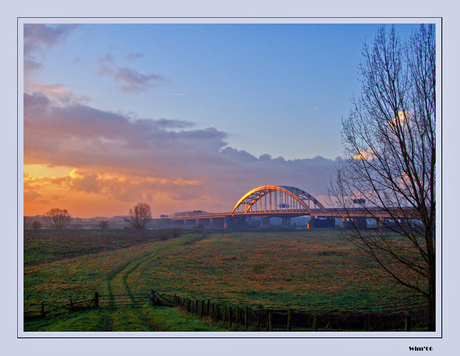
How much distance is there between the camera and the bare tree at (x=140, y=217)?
68062 millimetres

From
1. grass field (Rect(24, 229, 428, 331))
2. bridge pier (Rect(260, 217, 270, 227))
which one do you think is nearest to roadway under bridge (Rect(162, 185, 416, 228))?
bridge pier (Rect(260, 217, 270, 227))

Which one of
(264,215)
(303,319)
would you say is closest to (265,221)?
(264,215)

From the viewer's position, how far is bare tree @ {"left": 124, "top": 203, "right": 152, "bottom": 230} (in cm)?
6806

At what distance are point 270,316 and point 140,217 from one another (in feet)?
205

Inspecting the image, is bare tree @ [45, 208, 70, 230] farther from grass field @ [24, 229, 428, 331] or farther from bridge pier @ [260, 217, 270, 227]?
bridge pier @ [260, 217, 270, 227]

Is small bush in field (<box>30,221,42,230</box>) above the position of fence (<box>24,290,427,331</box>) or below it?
below

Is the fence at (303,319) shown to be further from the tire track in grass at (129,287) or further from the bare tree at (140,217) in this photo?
the bare tree at (140,217)

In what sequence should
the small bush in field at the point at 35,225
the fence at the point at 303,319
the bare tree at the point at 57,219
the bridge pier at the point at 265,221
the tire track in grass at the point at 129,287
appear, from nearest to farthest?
the fence at the point at 303,319
the tire track in grass at the point at 129,287
the small bush in field at the point at 35,225
the bare tree at the point at 57,219
the bridge pier at the point at 265,221

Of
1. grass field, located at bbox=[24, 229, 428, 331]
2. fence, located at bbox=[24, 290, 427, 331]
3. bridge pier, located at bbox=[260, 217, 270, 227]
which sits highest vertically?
fence, located at bbox=[24, 290, 427, 331]

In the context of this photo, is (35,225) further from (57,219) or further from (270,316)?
(270,316)

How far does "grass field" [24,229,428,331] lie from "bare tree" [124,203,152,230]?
104 feet

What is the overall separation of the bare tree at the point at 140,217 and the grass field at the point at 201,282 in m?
31.7

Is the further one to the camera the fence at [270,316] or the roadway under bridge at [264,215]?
the roadway under bridge at [264,215]

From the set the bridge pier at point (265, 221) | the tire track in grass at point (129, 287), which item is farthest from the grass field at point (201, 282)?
the bridge pier at point (265, 221)
